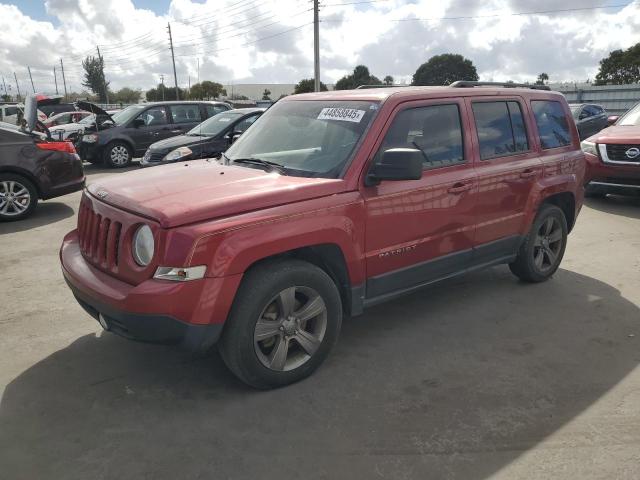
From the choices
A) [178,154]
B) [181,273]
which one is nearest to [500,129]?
[181,273]

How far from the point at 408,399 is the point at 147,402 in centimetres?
154

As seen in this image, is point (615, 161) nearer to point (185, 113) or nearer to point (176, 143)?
point (176, 143)

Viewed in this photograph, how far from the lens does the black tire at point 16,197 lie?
747 cm

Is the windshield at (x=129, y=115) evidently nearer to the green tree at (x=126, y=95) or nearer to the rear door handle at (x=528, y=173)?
the rear door handle at (x=528, y=173)

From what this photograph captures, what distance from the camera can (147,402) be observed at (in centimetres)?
308

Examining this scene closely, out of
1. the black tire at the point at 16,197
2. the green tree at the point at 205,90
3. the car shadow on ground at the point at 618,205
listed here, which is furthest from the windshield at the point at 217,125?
the green tree at the point at 205,90

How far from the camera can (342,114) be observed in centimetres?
370

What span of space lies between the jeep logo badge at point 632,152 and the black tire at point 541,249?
12.8 feet

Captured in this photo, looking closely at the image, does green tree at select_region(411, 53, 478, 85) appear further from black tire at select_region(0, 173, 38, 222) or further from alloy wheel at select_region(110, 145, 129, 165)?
black tire at select_region(0, 173, 38, 222)

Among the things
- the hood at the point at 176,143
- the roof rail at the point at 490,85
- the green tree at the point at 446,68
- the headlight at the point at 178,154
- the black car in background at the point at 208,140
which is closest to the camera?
the roof rail at the point at 490,85

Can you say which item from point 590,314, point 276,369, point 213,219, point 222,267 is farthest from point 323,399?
point 590,314

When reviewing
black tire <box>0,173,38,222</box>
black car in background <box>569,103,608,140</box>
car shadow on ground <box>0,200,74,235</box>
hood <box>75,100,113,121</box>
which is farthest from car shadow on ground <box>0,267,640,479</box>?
black car in background <box>569,103,608,140</box>

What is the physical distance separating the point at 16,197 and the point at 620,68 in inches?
2710

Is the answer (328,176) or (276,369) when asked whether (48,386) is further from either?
(328,176)
